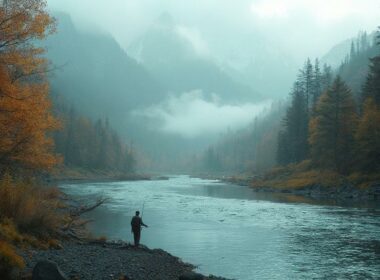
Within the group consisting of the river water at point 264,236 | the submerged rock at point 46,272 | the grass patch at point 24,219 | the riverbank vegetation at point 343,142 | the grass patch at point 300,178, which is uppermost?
the riverbank vegetation at point 343,142

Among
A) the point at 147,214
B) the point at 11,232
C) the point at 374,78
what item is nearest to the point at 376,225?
the point at 147,214

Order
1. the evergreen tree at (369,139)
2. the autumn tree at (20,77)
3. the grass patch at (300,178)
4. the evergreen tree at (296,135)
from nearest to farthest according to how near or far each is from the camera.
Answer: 1. the autumn tree at (20,77)
2. the evergreen tree at (369,139)
3. the grass patch at (300,178)
4. the evergreen tree at (296,135)

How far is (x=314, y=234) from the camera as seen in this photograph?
38031mm

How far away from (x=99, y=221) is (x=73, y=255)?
79.1ft

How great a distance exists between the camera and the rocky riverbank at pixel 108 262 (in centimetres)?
1792

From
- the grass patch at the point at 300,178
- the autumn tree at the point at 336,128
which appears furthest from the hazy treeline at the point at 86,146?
the autumn tree at the point at 336,128

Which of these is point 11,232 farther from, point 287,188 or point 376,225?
point 287,188

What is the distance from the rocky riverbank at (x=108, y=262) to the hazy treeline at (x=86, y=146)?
121m

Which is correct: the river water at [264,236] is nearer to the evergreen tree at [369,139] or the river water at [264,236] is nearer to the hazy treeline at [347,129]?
the evergreen tree at [369,139]

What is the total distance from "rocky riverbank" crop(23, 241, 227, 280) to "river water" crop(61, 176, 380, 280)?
3259mm

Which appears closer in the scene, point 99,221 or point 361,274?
point 361,274

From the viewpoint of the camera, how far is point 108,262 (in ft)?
68.0

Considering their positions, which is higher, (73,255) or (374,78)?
(374,78)

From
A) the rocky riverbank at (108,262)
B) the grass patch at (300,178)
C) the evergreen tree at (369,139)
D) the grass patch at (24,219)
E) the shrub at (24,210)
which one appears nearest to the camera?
the rocky riverbank at (108,262)
